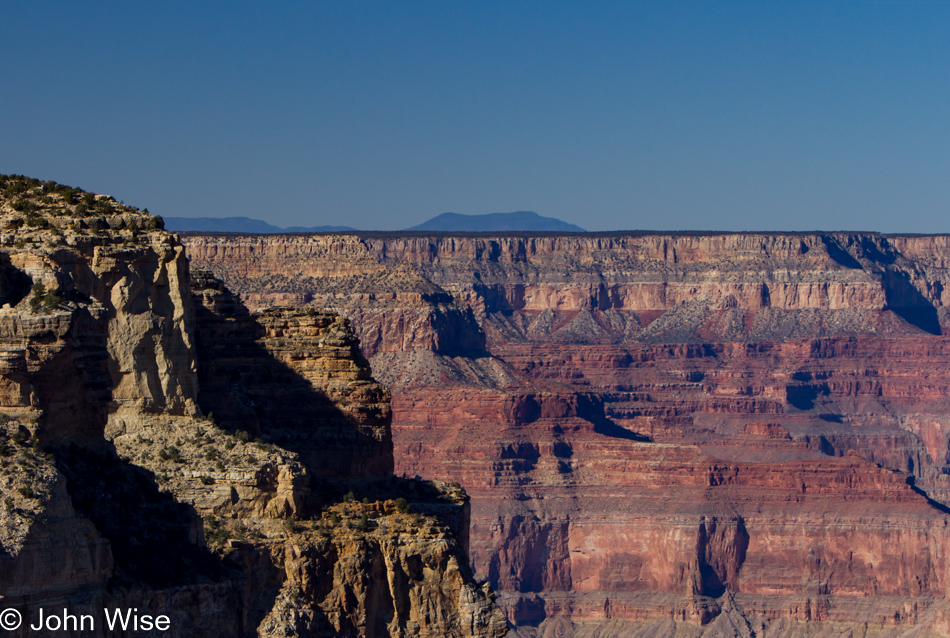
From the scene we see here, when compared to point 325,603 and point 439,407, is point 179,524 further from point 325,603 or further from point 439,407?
point 439,407

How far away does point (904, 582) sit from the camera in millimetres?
151750

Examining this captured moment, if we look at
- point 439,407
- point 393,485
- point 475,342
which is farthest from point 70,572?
point 475,342

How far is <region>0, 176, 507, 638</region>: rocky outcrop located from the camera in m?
32.8

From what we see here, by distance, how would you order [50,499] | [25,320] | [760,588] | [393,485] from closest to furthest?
[50,499] < [25,320] < [393,485] < [760,588]

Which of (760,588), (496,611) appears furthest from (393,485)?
(760,588)

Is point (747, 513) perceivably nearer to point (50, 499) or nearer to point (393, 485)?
point (393, 485)

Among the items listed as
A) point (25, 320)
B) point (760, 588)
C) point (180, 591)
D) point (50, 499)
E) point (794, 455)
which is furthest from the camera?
point (794, 455)

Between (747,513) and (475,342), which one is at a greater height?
(475,342)

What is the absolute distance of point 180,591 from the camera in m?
36.2

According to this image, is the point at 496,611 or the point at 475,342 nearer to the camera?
the point at 496,611

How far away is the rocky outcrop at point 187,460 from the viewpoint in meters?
32.8

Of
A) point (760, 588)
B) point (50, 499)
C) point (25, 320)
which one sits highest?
point (25, 320)

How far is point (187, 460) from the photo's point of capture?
4306 centimetres

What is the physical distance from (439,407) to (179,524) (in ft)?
444
